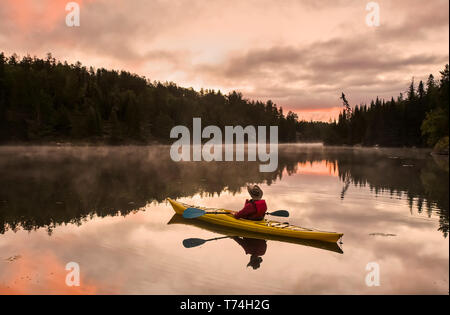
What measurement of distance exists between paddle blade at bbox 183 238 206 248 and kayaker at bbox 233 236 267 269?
1.23 metres

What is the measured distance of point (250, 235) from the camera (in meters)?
11.0

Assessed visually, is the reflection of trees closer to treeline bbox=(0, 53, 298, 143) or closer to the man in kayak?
the man in kayak

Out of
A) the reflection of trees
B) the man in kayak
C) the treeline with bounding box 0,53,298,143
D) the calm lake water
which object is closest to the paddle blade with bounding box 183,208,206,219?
the calm lake water

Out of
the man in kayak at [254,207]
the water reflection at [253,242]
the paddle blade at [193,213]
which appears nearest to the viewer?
the water reflection at [253,242]

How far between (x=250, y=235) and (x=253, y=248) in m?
1.16

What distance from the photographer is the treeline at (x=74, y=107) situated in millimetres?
82750

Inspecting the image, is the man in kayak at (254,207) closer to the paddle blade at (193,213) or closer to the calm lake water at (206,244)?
the calm lake water at (206,244)

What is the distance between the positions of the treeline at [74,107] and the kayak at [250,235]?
79842 millimetres

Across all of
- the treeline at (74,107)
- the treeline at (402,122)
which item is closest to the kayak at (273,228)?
the treeline at (402,122)

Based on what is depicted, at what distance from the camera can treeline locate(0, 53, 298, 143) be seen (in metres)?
82.8

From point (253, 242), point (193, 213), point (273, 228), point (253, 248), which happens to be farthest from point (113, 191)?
point (253, 248)
